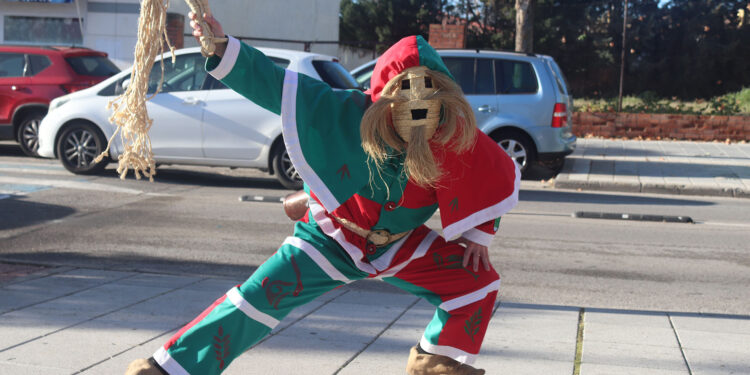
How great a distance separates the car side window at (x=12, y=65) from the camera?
520 inches

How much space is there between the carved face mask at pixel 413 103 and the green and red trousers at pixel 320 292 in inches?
18.2

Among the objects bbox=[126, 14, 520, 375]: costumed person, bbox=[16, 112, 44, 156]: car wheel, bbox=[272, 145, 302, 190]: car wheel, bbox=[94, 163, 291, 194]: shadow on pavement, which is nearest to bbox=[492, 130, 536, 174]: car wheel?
bbox=[272, 145, 302, 190]: car wheel

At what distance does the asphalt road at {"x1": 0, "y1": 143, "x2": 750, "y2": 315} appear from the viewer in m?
5.96

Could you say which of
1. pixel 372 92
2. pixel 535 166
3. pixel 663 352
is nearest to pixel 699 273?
pixel 663 352

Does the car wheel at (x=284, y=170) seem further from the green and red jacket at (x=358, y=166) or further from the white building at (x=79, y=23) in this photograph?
the white building at (x=79, y=23)

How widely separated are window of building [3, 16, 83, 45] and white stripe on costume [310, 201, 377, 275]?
20.8 m

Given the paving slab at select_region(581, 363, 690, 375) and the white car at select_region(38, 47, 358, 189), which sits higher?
the white car at select_region(38, 47, 358, 189)

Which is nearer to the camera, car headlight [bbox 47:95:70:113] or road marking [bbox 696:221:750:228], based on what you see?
road marking [bbox 696:221:750:228]

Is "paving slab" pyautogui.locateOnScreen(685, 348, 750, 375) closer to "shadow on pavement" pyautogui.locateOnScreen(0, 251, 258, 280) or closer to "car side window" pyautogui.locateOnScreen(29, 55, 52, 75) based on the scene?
"shadow on pavement" pyautogui.locateOnScreen(0, 251, 258, 280)

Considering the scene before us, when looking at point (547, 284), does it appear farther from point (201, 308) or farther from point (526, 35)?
point (526, 35)

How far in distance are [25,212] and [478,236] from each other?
6.68m

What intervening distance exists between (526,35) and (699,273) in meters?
11.6

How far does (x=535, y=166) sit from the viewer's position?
13312 mm

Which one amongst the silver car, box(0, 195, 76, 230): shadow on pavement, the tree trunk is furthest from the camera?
the tree trunk
